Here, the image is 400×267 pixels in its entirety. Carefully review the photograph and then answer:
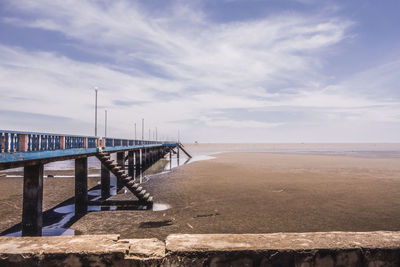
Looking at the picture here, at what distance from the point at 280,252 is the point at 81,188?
561 inches

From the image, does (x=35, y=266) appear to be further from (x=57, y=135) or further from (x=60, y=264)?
(x=57, y=135)

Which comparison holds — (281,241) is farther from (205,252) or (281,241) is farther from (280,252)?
(205,252)

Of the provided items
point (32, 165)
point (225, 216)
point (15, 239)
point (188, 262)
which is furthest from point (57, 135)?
point (188, 262)

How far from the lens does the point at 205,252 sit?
98.8 inches

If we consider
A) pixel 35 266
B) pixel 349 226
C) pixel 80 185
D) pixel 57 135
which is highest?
pixel 57 135

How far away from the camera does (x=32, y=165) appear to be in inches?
379

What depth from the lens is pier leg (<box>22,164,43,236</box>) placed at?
9.34 meters

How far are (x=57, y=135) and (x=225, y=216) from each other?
8922 millimetres

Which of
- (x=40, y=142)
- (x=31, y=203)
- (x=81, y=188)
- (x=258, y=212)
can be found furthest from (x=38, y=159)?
(x=258, y=212)

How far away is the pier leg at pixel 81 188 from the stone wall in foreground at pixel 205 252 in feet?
41.5

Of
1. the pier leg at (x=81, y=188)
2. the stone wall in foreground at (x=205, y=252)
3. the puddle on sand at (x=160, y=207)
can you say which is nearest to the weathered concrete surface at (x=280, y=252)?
the stone wall in foreground at (x=205, y=252)

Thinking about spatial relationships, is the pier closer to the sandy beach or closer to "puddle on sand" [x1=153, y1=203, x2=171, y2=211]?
"puddle on sand" [x1=153, y1=203, x2=171, y2=211]

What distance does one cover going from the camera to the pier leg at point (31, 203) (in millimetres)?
9344

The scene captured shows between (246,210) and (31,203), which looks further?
(246,210)
